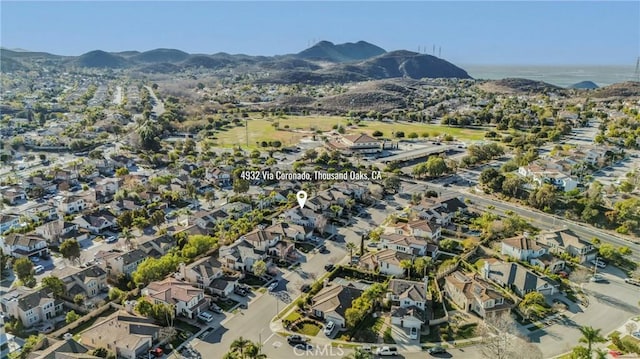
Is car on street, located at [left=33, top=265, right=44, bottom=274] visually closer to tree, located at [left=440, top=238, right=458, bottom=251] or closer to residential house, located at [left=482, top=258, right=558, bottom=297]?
tree, located at [left=440, top=238, right=458, bottom=251]

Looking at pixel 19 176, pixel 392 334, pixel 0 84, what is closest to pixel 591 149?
pixel 392 334

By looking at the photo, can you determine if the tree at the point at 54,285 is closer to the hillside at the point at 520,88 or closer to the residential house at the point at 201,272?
the residential house at the point at 201,272

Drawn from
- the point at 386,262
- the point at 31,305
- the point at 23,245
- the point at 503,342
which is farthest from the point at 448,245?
the point at 23,245

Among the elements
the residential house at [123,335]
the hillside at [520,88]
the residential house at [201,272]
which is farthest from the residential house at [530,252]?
the hillside at [520,88]

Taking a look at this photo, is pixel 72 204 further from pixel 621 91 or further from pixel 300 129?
pixel 621 91

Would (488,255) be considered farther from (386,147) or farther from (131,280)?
(386,147)
